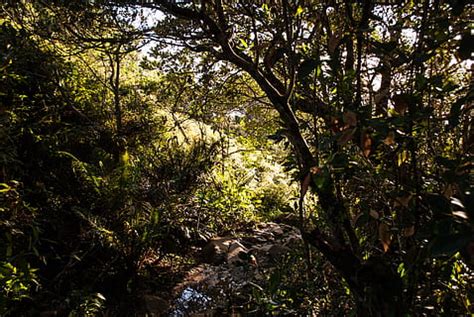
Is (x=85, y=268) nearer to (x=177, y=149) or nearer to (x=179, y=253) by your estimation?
(x=179, y=253)

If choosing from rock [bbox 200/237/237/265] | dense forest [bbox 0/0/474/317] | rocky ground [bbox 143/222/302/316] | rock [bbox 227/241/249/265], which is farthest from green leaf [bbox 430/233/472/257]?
rock [bbox 200/237/237/265]

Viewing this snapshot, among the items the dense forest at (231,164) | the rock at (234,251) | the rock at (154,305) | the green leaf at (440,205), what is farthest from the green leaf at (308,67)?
the rock at (234,251)

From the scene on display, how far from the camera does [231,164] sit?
17.8ft

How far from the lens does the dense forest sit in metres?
1.03

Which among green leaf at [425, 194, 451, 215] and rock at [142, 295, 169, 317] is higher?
green leaf at [425, 194, 451, 215]

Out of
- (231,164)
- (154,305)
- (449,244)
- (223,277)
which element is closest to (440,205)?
(449,244)

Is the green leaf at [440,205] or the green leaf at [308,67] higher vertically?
the green leaf at [308,67]

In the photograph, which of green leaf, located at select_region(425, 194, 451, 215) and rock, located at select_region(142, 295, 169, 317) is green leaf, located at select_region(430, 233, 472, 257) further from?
rock, located at select_region(142, 295, 169, 317)

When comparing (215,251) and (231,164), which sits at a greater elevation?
(231,164)

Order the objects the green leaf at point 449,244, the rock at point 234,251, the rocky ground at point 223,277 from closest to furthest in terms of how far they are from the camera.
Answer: the green leaf at point 449,244, the rocky ground at point 223,277, the rock at point 234,251

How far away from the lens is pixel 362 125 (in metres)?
0.90

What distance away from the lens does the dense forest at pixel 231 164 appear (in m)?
1.03

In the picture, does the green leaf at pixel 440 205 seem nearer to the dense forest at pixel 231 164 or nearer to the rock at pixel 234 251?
the dense forest at pixel 231 164

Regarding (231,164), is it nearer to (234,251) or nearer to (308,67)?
(234,251)
